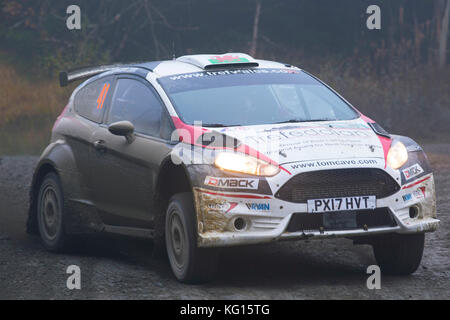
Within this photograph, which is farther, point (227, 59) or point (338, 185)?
point (227, 59)

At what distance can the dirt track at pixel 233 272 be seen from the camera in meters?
6.65

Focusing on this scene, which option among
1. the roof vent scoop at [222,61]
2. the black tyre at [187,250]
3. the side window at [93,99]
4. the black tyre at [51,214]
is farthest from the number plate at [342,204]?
the black tyre at [51,214]

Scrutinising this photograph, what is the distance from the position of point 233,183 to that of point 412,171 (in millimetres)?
1338

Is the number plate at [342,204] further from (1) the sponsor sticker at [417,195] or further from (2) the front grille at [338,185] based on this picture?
(1) the sponsor sticker at [417,195]

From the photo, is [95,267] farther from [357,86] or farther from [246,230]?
[357,86]

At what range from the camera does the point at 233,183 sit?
6.58m

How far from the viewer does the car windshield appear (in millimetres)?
7516

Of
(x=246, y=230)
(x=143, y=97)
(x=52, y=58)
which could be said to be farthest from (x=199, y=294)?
(x=52, y=58)

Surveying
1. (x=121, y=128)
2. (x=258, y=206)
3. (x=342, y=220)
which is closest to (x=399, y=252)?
(x=342, y=220)

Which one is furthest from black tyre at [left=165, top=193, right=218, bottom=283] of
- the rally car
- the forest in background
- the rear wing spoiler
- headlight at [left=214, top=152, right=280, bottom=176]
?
the forest in background

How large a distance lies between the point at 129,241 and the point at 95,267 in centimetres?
174

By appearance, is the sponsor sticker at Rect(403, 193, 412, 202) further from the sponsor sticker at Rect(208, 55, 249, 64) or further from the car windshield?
the sponsor sticker at Rect(208, 55, 249, 64)

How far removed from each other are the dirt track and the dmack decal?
2.38ft

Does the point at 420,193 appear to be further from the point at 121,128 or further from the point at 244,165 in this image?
the point at 121,128
